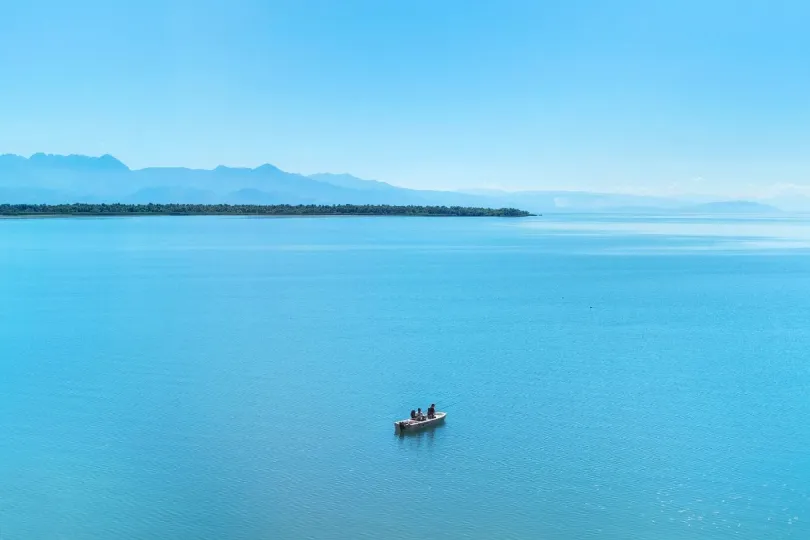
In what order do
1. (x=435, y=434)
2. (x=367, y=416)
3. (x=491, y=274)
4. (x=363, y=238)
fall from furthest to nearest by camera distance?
(x=363, y=238) → (x=491, y=274) → (x=367, y=416) → (x=435, y=434)

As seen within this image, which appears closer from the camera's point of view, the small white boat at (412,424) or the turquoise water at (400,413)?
the turquoise water at (400,413)

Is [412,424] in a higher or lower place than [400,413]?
higher

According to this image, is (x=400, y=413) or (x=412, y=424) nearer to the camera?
(x=412, y=424)

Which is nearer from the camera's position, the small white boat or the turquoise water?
the turquoise water

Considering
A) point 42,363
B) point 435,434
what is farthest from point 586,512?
point 42,363

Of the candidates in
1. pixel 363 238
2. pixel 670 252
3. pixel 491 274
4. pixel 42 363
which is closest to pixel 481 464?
pixel 42 363

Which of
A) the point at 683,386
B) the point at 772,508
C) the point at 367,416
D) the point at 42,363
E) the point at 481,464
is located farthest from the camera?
the point at 42,363

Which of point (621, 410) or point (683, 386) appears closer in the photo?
point (621, 410)

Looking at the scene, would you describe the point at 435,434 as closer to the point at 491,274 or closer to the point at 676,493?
the point at 676,493
